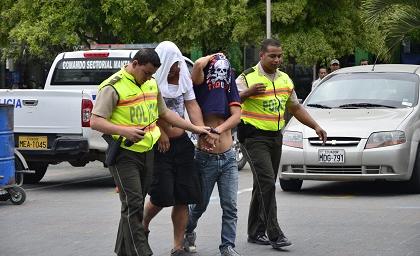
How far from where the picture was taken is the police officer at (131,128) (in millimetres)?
7508

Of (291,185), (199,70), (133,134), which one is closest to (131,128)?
(133,134)

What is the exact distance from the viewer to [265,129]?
9.21 m

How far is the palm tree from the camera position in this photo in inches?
719

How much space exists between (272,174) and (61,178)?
823cm

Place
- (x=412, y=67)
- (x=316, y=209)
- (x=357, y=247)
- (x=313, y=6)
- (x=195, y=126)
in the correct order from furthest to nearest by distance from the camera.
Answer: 1. (x=313, y=6)
2. (x=412, y=67)
3. (x=316, y=209)
4. (x=357, y=247)
5. (x=195, y=126)

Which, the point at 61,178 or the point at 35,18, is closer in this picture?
the point at 61,178

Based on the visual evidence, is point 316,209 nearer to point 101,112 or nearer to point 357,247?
point 357,247

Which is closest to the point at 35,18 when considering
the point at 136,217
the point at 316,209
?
the point at 316,209

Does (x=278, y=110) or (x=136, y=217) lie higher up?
(x=278, y=110)

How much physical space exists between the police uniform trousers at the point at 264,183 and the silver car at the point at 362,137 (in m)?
3.72

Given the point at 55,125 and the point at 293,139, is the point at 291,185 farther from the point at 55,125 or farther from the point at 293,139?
the point at 55,125

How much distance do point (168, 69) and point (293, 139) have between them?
5.41 metres

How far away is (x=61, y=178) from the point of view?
16766mm

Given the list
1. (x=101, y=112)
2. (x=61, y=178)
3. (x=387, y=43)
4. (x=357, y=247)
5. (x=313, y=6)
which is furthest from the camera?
(x=313, y=6)
